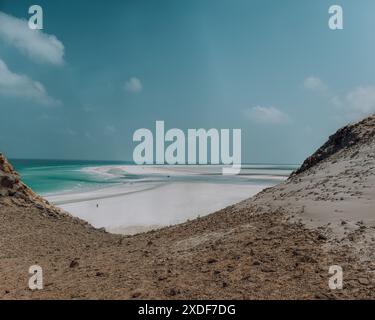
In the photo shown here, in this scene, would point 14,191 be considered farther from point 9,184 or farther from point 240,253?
point 240,253

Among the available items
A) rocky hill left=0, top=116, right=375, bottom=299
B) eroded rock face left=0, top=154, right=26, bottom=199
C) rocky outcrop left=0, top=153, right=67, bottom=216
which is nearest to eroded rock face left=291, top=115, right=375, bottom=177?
rocky hill left=0, top=116, right=375, bottom=299

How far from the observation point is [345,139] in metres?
18.5

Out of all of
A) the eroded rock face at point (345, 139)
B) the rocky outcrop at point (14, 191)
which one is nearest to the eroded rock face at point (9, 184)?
the rocky outcrop at point (14, 191)

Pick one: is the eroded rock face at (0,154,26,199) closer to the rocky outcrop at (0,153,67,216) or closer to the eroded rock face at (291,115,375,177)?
the rocky outcrop at (0,153,67,216)

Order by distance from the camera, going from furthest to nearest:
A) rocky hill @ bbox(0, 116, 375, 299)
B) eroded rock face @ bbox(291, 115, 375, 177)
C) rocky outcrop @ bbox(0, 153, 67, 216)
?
eroded rock face @ bbox(291, 115, 375, 177) → rocky outcrop @ bbox(0, 153, 67, 216) → rocky hill @ bbox(0, 116, 375, 299)

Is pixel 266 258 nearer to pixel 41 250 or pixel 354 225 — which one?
pixel 354 225

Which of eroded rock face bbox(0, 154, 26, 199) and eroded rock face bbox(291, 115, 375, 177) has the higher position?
eroded rock face bbox(291, 115, 375, 177)

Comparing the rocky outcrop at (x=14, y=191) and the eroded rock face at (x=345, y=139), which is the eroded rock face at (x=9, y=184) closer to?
the rocky outcrop at (x=14, y=191)

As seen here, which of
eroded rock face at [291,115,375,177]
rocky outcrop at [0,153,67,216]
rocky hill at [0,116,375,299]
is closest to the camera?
rocky hill at [0,116,375,299]

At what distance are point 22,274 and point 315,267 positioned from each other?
7.26 meters

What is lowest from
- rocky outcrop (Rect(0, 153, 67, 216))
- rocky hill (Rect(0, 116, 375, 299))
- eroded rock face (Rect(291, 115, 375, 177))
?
rocky hill (Rect(0, 116, 375, 299))

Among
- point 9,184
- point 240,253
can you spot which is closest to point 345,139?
point 240,253

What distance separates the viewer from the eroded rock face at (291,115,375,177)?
17.5 meters
